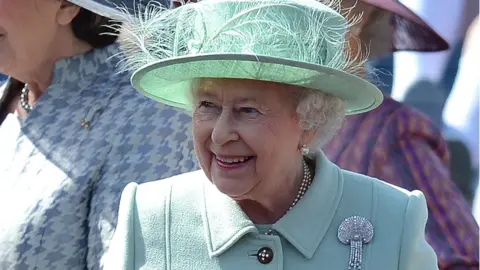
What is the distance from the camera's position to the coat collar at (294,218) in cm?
204

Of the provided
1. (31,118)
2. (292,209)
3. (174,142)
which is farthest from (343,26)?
(31,118)

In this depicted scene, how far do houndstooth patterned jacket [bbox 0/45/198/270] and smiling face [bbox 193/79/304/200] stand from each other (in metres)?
0.45

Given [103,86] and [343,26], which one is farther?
[103,86]

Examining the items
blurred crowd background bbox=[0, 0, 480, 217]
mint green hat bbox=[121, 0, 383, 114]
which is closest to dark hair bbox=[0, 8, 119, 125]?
mint green hat bbox=[121, 0, 383, 114]

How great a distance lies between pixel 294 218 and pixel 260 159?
20 centimetres

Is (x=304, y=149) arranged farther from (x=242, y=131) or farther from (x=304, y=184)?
(x=242, y=131)

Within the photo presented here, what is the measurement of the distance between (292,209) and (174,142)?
460 millimetres

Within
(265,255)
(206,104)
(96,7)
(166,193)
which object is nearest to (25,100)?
(96,7)

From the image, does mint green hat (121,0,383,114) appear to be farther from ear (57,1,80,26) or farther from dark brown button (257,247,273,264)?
ear (57,1,80,26)

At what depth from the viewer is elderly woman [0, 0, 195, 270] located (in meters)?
2.36

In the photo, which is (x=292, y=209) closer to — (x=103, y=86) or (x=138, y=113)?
(x=138, y=113)

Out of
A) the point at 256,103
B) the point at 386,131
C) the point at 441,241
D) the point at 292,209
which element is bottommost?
the point at 441,241

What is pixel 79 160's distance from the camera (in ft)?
7.97

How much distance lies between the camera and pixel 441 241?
2.65m
